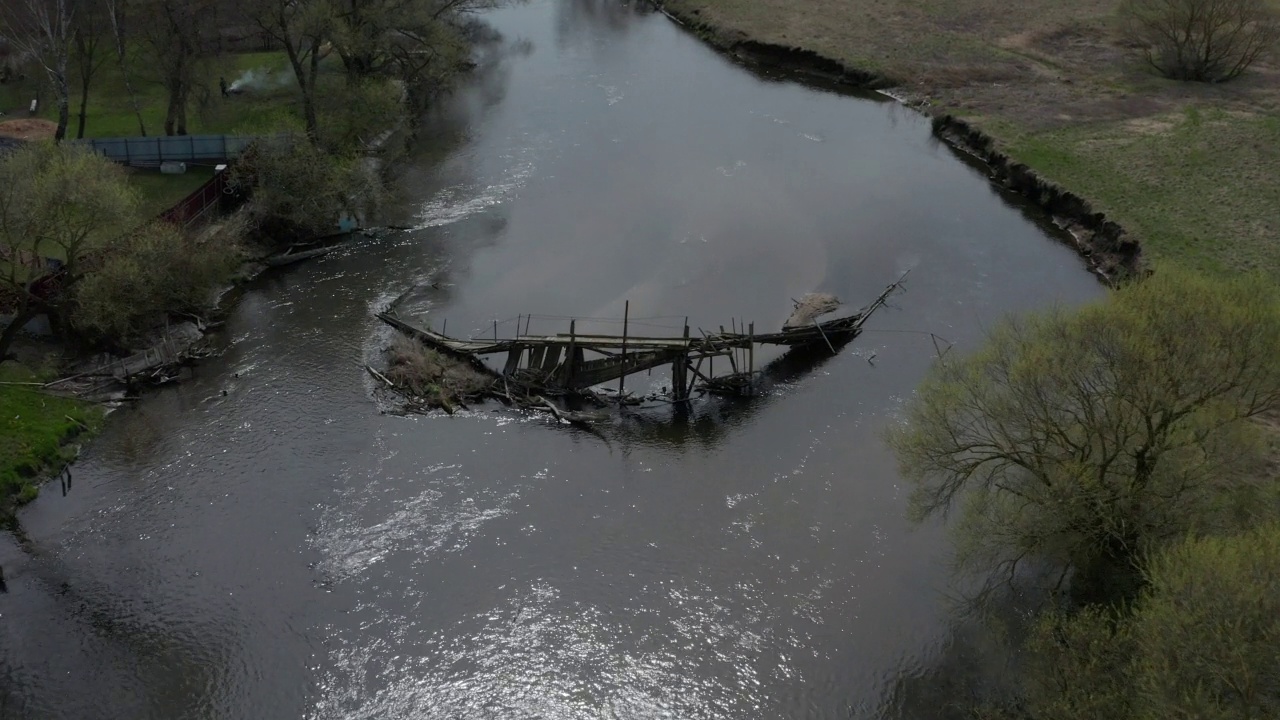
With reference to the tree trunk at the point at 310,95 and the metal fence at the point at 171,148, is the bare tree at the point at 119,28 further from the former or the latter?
the tree trunk at the point at 310,95

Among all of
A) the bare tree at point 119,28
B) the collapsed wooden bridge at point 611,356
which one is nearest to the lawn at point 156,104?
the bare tree at point 119,28

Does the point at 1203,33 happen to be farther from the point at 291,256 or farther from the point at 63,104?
the point at 63,104

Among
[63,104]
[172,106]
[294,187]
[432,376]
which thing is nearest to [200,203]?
[294,187]

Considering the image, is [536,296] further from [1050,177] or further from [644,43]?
[644,43]

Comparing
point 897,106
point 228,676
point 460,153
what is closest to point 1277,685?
point 228,676

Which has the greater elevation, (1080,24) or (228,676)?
(1080,24)

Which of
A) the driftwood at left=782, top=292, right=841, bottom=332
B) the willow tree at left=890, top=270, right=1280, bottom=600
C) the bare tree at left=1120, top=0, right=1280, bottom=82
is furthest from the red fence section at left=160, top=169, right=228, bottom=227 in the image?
the bare tree at left=1120, top=0, right=1280, bottom=82
